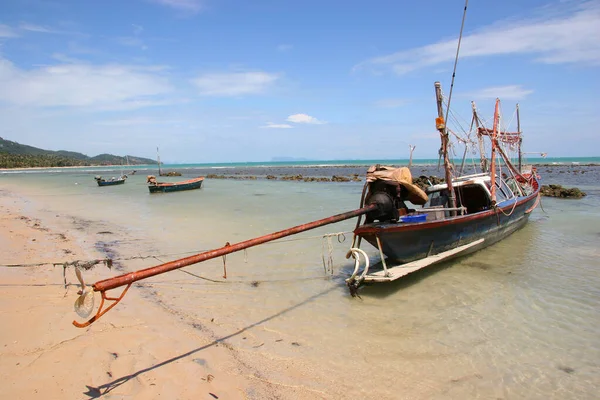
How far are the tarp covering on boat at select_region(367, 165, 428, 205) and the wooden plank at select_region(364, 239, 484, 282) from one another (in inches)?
55.1

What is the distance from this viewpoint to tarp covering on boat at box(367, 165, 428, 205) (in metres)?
7.59

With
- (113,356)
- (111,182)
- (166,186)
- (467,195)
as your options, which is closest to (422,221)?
(467,195)

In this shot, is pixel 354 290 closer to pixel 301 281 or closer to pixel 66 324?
pixel 301 281

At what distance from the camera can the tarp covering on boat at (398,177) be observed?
24.9ft

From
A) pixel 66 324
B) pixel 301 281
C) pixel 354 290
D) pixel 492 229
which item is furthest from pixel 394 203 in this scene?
pixel 66 324

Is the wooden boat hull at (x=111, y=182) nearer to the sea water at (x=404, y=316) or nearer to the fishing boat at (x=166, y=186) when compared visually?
the fishing boat at (x=166, y=186)

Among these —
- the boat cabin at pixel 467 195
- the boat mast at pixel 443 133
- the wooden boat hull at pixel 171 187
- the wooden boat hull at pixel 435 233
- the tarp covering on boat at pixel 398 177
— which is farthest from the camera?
the wooden boat hull at pixel 171 187

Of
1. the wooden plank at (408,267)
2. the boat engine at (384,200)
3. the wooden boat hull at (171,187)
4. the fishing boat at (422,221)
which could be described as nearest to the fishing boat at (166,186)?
the wooden boat hull at (171,187)

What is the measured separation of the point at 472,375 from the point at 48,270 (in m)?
8.88

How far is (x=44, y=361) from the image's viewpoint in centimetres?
459

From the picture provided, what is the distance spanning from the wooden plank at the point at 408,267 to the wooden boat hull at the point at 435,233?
0.22m

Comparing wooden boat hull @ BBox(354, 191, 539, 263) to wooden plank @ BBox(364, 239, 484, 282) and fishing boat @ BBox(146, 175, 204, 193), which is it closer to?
wooden plank @ BBox(364, 239, 484, 282)

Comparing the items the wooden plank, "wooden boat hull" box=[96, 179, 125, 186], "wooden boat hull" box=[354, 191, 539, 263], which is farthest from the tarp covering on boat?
"wooden boat hull" box=[96, 179, 125, 186]

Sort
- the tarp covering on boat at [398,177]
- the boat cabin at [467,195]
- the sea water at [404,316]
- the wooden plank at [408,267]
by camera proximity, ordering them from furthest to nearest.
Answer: the boat cabin at [467,195]
the tarp covering on boat at [398,177]
the wooden plank at [408,267]
the sea water at [404,316]
